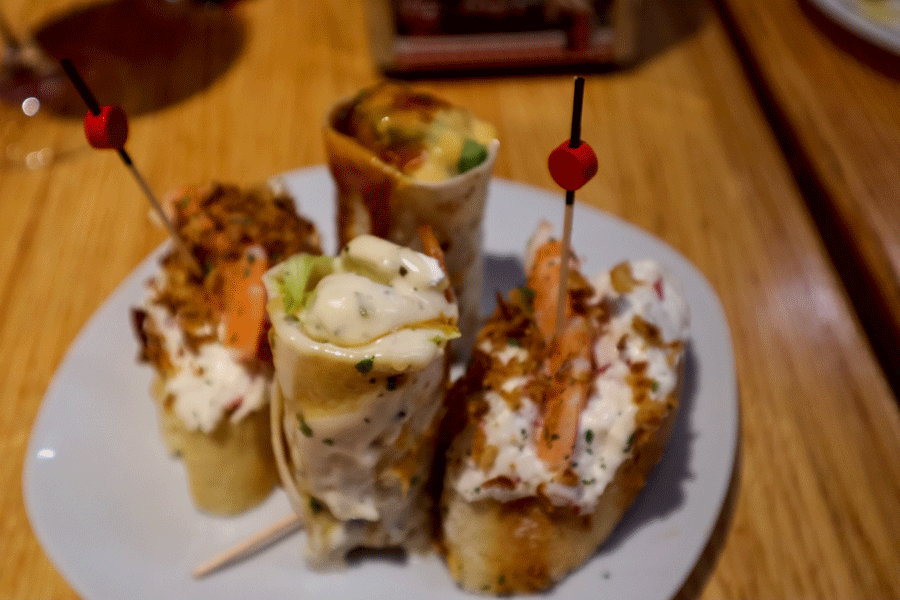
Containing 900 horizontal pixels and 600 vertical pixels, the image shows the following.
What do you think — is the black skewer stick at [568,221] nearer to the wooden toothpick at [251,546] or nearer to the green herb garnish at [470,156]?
the green herb garnish at [470,156]

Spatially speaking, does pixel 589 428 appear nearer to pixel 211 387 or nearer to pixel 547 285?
pixel 547 285

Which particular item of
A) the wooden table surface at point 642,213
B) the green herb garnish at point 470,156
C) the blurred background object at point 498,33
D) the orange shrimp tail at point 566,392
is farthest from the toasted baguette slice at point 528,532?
the blurred background object at point 498,33

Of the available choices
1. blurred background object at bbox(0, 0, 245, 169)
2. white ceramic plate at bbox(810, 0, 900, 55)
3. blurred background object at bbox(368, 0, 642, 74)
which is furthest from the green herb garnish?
blurred background object at bbox(0, 0, 245, 169)

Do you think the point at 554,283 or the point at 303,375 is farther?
the point at 554,283

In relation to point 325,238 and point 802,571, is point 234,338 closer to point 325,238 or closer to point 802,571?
point 325,238

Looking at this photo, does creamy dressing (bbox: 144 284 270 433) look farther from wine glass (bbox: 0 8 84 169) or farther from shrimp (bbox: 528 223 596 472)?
wine glass (bbox: 0 8 84 169)

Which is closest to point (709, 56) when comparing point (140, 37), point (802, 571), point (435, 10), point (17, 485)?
point (435, 10)
